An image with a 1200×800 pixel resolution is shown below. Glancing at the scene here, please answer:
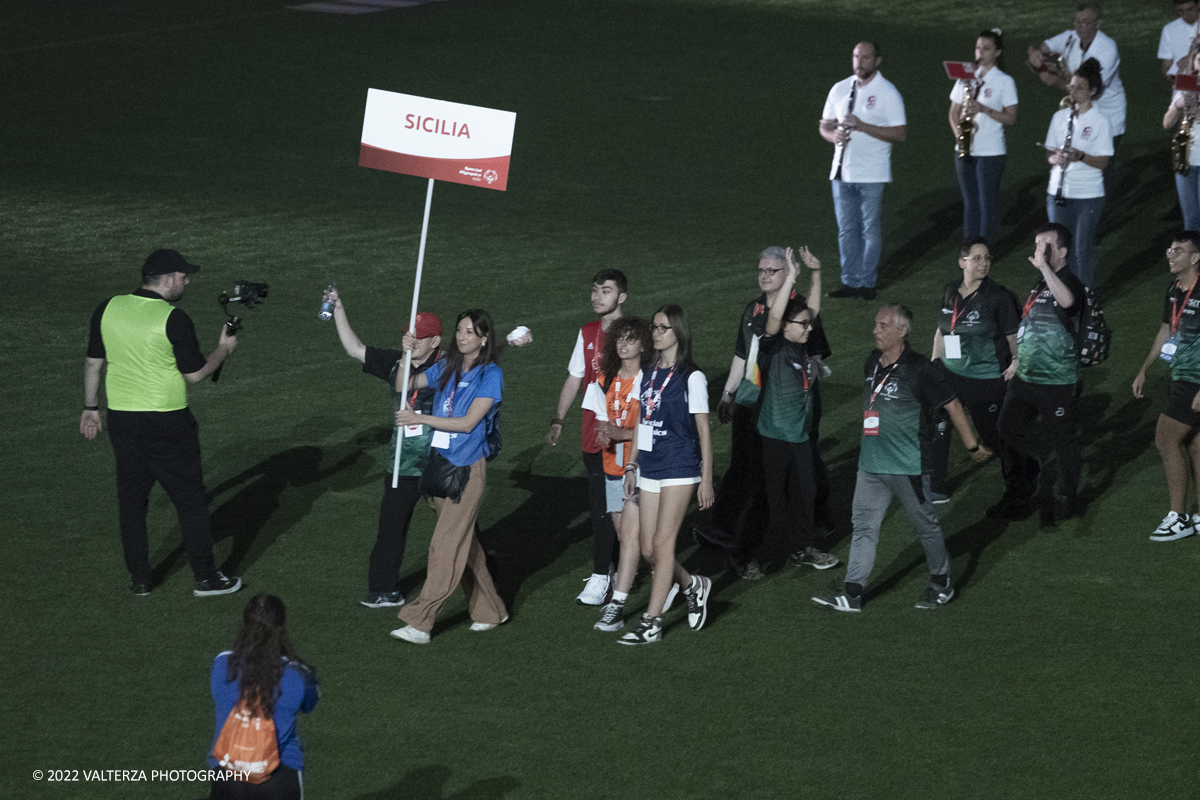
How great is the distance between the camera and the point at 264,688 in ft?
19.4

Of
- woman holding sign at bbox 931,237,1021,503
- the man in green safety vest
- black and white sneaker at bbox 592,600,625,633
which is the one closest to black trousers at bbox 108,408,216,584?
the man in green safety vest

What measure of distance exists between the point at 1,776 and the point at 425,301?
353 inches

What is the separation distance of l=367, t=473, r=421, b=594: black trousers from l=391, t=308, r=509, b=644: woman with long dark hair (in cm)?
44

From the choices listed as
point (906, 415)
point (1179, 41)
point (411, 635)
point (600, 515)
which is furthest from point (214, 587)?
point (1179, 41)

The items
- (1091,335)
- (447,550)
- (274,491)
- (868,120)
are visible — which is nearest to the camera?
(447,550)

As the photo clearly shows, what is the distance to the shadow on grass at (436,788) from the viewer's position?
7.54m

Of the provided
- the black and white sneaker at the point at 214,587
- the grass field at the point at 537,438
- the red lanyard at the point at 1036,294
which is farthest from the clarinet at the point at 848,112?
the black and white sneaker at the point at 214,587

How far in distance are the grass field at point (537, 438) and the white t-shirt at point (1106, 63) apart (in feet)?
4.87

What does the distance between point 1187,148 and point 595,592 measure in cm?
852

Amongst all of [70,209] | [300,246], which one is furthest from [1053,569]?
[70,209]

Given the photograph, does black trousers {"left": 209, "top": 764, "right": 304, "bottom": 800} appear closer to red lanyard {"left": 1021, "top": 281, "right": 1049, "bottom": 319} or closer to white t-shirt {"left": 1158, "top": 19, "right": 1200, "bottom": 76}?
red lanyard {"left": 1021, "top": 281, "right": 1049, "bottom": 319}

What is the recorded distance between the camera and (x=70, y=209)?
18875mm

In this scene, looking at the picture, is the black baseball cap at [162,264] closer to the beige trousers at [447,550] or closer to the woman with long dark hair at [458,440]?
the woman with long dark hair at [458,440]

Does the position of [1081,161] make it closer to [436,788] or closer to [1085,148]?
[1085,148]
